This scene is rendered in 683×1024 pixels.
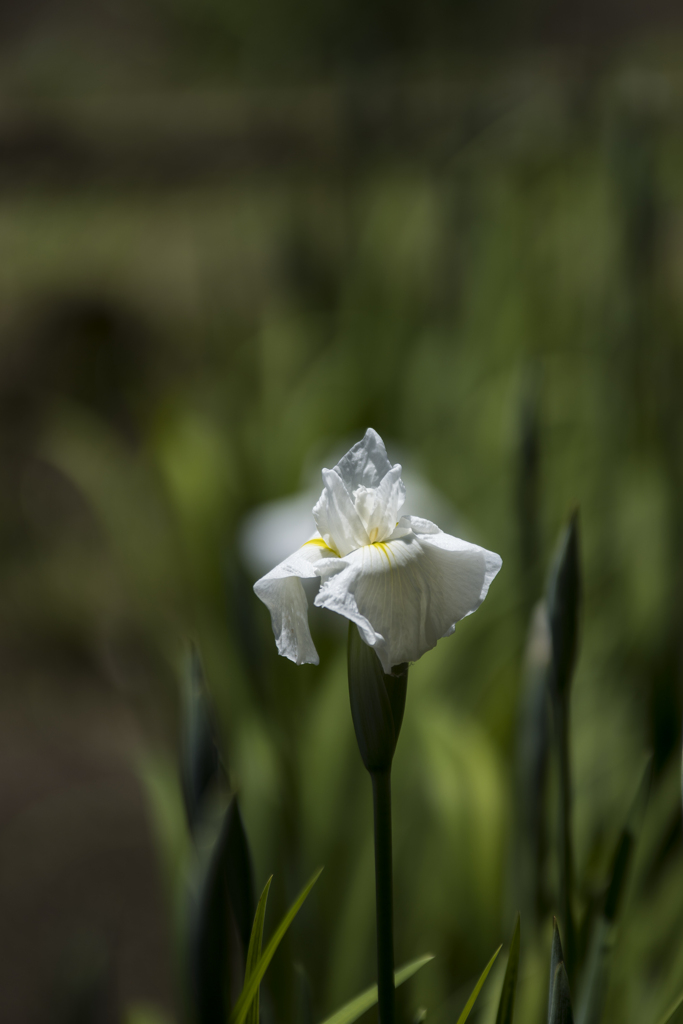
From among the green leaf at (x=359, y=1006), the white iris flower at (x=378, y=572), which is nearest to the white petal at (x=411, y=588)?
the white iris flower at (x=378, y=572)

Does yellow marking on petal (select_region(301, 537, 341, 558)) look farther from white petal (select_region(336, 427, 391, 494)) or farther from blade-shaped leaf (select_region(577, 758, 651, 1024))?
blade-shaped leaf (select_region(577, 758, 651, 1024))

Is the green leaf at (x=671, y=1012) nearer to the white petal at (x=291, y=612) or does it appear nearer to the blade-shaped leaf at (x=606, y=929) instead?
the blade-shaped leaf at (x=606, y=929)

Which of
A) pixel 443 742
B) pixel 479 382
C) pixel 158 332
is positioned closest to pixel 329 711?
pixel 443 742

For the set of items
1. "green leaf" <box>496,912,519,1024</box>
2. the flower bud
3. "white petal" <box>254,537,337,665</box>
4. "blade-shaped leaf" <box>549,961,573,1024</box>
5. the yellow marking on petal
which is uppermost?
the yellow marking on petal

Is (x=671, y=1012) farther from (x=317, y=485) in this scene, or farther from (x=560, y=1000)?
(x=317, y=485)

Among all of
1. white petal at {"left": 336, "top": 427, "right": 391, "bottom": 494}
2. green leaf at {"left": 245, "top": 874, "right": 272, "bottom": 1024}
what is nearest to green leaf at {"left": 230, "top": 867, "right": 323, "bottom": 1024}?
green leaf at {"left": 245, "top": 874, "right": 272, "bottom": 1024}
